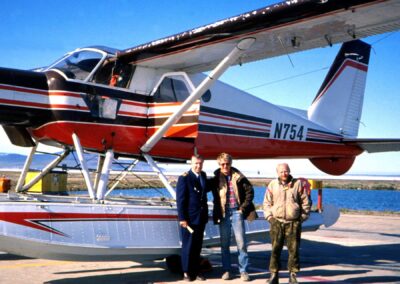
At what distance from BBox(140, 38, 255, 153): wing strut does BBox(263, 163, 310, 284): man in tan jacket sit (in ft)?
6.22

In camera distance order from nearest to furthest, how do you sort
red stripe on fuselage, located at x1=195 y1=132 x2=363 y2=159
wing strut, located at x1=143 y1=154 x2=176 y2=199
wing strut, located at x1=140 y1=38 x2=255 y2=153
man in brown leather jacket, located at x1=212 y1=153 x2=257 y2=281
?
man in brown leather jacket, located at x1=212 y1=153 x2=257 y2=281
wing strut, located at x1=140 y1=38 x2=255 y2=153
wing strut, located at x1=143 y1=154 x2=176 y2=199
red stripe on fuselage, located at x1=195 y1=132 x2=363 y2=159

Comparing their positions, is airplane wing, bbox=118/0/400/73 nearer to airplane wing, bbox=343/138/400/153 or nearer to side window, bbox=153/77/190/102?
side window, bbox=153/77/190/102

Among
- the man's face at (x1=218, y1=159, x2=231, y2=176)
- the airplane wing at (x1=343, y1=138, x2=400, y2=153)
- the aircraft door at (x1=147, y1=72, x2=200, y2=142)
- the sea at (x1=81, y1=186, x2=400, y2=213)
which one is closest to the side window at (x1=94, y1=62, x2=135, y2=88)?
the aircraft door at (x1=147, y1=72, x2=200, y2=142)

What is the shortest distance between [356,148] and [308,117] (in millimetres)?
1313

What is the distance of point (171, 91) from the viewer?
24.2 feet

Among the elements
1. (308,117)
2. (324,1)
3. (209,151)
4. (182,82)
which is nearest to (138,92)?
(182,82)

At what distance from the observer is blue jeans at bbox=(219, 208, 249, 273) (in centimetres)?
554

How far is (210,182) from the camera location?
19.1ft

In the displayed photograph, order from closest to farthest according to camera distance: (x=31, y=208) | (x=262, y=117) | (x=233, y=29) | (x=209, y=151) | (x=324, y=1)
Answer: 1. (x=31, y=208)
2. (x=324, y=1)
3. (x=233, y=29)
4. (x=209, y=151)
5. (x=262, y=117)

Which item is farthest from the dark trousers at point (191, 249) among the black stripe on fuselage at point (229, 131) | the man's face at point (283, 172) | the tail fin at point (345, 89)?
the tail fin at point (345, 89)

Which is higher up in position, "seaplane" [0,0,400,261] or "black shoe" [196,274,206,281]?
"seaplane" [0,0,400,261]

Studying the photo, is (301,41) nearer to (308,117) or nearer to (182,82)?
(182,82)

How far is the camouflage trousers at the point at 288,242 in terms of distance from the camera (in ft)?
16.6

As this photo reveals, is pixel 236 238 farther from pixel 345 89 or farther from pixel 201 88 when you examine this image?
pixel 345 89
